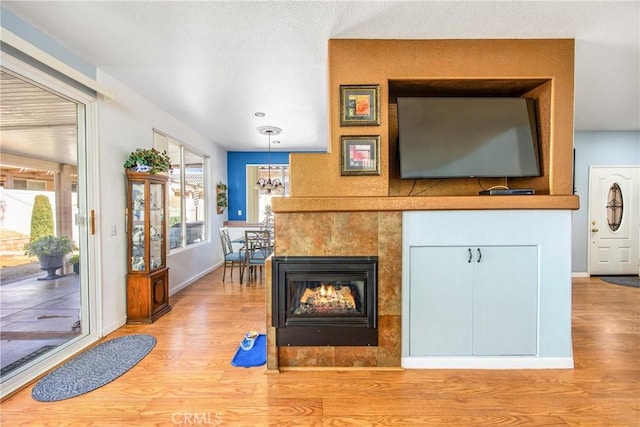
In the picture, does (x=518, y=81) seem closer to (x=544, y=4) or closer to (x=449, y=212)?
(x=544, y=4)

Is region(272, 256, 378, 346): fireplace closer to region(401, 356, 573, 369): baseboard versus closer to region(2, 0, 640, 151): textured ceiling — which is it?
region(401, 356, 573, 369): baseboard

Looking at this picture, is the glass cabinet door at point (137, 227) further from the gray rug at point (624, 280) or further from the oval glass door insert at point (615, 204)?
the oval glass door insert at point (615, 204)

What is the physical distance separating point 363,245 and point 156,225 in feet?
8.24

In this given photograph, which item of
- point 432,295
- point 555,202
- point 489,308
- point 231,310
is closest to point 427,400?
point 432,295

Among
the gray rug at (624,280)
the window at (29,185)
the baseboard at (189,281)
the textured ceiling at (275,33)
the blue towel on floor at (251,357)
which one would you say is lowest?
the blue towel on floor at (251,357)

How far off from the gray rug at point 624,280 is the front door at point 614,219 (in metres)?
0.11

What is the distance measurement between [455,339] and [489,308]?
0.36 meters

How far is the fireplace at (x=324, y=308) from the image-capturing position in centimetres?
207

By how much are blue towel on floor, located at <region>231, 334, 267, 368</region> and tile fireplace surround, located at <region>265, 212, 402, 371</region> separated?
175mm

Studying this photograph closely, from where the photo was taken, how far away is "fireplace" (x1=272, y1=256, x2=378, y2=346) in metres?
2.07

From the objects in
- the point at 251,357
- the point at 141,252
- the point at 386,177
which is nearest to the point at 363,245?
the point at 386,177

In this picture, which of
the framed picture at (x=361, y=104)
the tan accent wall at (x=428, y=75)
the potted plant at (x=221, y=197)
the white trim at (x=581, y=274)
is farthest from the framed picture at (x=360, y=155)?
the white trim at (x=581, y=274)

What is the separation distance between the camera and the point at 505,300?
2107 millimetres

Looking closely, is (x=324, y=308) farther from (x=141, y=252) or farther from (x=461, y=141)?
(x=141, y=252)
